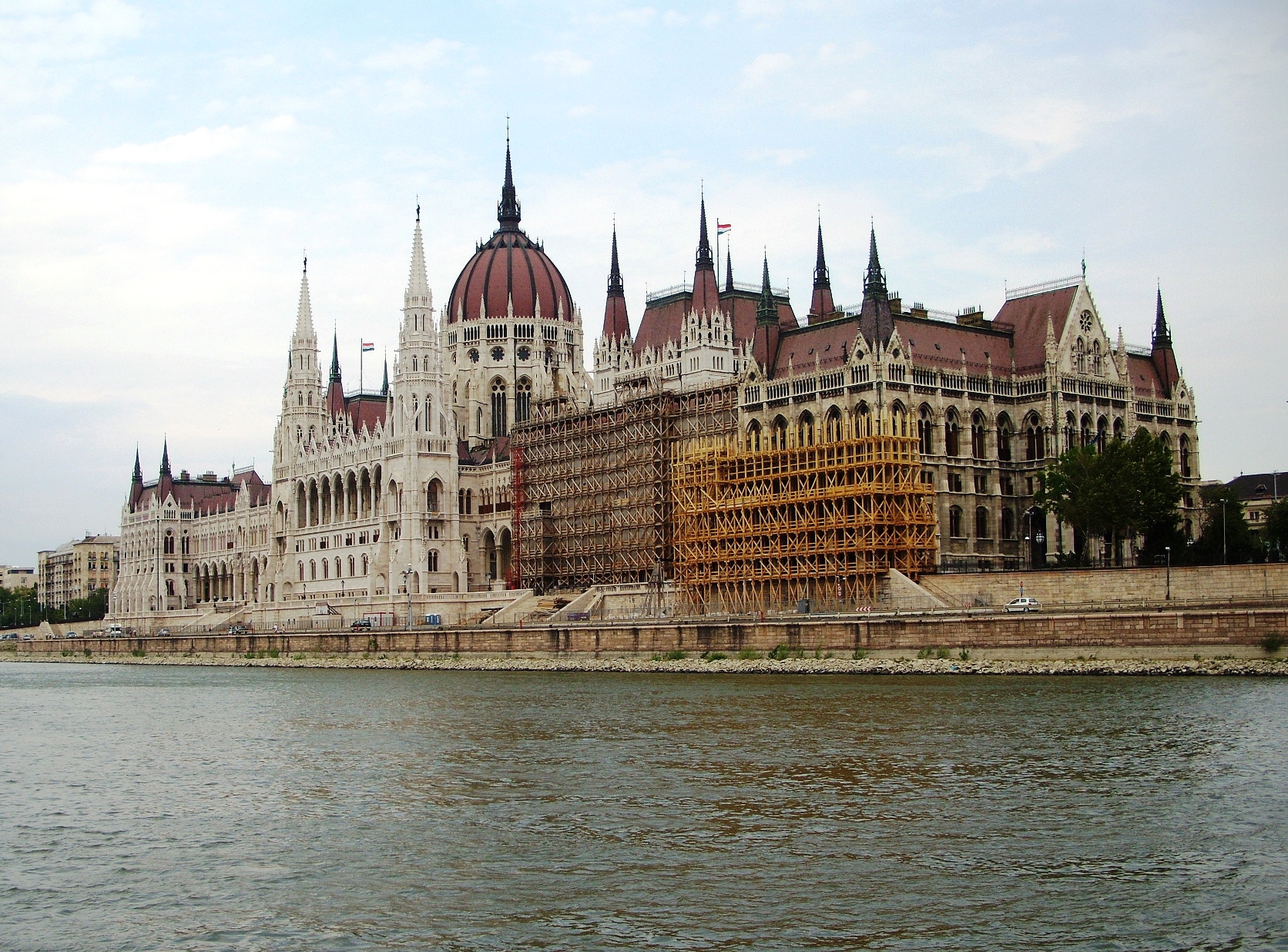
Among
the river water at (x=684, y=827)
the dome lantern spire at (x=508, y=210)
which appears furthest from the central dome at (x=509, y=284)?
the river water at (x=684, y=827)

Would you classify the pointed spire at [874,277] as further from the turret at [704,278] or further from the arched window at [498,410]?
the arched window at [498,410]

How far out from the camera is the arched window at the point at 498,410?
427ft

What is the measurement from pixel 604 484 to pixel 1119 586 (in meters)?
42.6

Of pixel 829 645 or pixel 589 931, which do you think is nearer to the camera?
pixel 589 931

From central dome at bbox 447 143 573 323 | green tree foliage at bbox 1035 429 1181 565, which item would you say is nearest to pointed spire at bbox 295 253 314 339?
central dome at bbox 447 143 573 323

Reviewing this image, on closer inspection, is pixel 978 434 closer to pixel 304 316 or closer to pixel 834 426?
pixel 834 426

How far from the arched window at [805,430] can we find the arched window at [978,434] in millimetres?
9032

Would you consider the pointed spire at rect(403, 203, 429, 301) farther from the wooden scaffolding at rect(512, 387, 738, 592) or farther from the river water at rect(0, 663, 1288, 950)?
the river water at rect(0, 663, 1288, 950)

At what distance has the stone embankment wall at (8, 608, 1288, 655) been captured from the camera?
5431cm

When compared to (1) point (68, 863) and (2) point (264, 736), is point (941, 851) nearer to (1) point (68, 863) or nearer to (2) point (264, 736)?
(1) point (68, 863)

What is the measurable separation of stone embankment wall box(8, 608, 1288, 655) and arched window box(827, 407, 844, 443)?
14.9m

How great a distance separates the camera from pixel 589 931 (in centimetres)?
2191

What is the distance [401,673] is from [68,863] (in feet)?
180


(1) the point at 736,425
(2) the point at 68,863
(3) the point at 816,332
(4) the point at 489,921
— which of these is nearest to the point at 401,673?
(1) the point at 736,425
